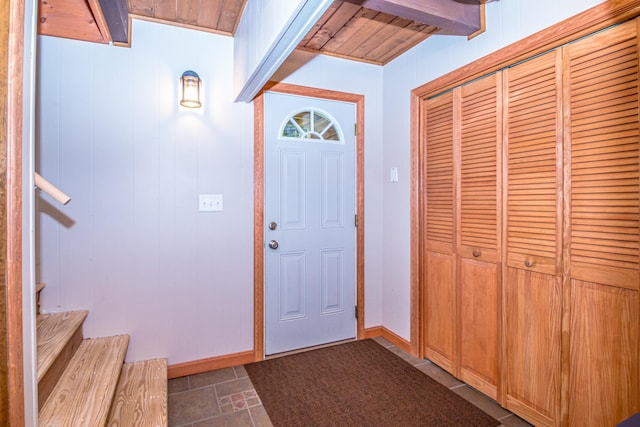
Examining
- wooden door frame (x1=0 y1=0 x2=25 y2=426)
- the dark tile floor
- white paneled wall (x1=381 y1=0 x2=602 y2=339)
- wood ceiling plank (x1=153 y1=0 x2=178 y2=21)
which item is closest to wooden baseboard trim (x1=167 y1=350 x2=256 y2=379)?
the dark tile floor

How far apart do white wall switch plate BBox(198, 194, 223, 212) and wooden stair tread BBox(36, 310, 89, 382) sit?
100 cm

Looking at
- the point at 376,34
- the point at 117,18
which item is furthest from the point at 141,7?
the point at 376,34

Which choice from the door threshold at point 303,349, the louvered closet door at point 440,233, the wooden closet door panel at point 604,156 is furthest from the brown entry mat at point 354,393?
the wooden closet door panel at point 604,156

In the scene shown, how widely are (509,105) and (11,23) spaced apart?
7.29ft

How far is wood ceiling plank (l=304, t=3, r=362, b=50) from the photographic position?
7.20 ft

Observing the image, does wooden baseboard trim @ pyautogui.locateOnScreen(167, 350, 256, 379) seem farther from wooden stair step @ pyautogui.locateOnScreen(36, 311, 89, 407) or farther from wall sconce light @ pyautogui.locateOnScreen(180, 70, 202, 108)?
wall sconce light @ pyautogui.locateOnScreen(180, 70, 202, 108)

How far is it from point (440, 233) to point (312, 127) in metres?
1.34

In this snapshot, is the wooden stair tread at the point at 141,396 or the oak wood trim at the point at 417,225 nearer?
the wooden stair tread at the point at 141,396

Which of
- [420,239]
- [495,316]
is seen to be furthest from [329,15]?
[495,316]

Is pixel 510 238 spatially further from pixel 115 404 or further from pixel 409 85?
pixel 115 404

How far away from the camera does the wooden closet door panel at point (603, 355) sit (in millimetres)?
1504

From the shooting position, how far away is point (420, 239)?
2.71 m

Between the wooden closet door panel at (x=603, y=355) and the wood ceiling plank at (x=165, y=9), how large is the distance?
2831mm

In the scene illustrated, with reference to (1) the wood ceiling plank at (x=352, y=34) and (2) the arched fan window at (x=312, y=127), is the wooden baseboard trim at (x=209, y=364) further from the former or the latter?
(1) the wood ceiling plank at (x=352, y=34)
